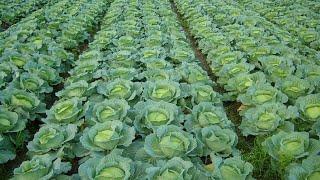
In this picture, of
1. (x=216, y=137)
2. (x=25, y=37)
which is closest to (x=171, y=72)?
(x=216, y=137)

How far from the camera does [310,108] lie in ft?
13.6

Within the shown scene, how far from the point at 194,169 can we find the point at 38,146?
1.63m

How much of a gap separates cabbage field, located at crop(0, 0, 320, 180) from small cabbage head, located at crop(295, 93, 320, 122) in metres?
0.01

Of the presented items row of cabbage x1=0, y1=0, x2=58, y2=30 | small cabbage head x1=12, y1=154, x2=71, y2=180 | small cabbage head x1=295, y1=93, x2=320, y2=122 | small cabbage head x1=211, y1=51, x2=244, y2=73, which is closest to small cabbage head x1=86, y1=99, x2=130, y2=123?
small cabbage head x1=12, y1=154, x2=71, y2=180

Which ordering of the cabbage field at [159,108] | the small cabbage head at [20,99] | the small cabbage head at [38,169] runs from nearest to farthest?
the small cabbage head at [38,169]
the cabbage field at [159,108]
the small cabbage head at [20,99]

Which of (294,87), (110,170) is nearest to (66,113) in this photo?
(110,170)

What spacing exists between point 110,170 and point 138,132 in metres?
0.92

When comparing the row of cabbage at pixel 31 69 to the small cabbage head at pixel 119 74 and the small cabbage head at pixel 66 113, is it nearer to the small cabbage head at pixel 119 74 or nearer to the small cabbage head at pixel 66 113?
the small cabbage head at pixel 66 113

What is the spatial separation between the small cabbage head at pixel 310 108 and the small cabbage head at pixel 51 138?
2.49m

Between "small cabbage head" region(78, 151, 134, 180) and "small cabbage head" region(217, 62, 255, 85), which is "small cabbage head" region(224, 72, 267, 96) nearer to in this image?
"small cabbage head" region(217, 62, 255, 85)

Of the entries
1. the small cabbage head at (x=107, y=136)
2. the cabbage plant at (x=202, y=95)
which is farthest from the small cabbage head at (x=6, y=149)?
the cabbage plant at (x=202, y=95)

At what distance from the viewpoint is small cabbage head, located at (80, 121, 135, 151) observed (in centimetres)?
354

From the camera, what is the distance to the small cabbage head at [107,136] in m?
3.54

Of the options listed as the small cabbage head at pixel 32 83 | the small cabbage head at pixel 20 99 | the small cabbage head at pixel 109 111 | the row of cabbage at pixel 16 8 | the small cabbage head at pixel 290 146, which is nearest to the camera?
the small cabbage head at pixel 290 146
